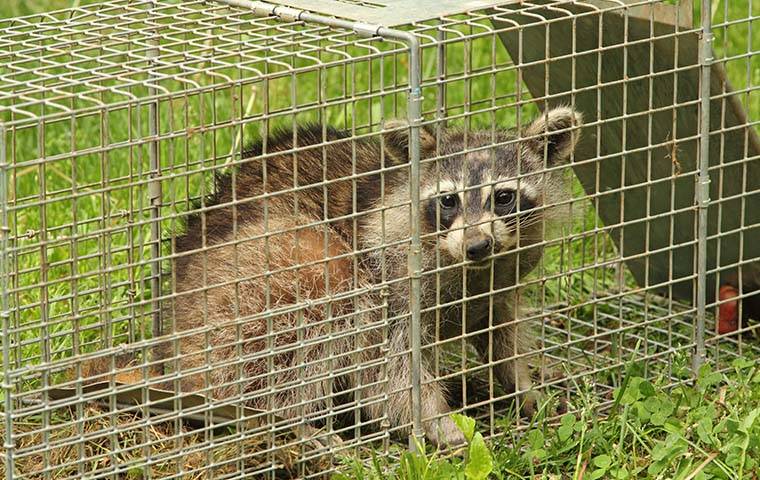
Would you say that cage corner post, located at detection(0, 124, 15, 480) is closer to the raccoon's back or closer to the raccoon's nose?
the raccoon's back

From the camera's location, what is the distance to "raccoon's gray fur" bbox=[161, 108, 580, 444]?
4.16 m

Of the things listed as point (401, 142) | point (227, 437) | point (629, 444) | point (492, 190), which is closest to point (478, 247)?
point (492, 190)

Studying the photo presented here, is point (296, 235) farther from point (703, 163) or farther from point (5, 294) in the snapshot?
point (703, 163)

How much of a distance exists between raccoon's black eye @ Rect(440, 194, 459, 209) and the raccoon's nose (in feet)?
1.03

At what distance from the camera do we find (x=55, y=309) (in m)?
5.14

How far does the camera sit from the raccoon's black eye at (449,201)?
443cm

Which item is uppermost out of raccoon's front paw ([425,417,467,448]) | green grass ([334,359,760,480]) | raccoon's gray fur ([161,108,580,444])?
raccoon's gray fur ([161,108,580,444])

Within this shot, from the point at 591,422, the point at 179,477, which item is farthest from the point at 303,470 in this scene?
the point at 591,422

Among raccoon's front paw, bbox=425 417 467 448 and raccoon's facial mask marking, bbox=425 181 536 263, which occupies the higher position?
raccoon's facial mask marking, bbox=425 181 536 263

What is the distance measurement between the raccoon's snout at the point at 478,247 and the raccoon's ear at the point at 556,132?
1.19 feet

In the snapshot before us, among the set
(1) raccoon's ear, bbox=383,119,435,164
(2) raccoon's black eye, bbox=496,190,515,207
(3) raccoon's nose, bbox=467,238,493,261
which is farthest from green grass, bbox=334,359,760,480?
(1) raccoon's ear, bbox=383,119,435,164

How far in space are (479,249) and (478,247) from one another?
0.04 ft

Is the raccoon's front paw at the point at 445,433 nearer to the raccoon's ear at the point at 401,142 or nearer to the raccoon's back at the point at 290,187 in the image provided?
the raccoon's back at the point at 290,187

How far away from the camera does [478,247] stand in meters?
4.12
